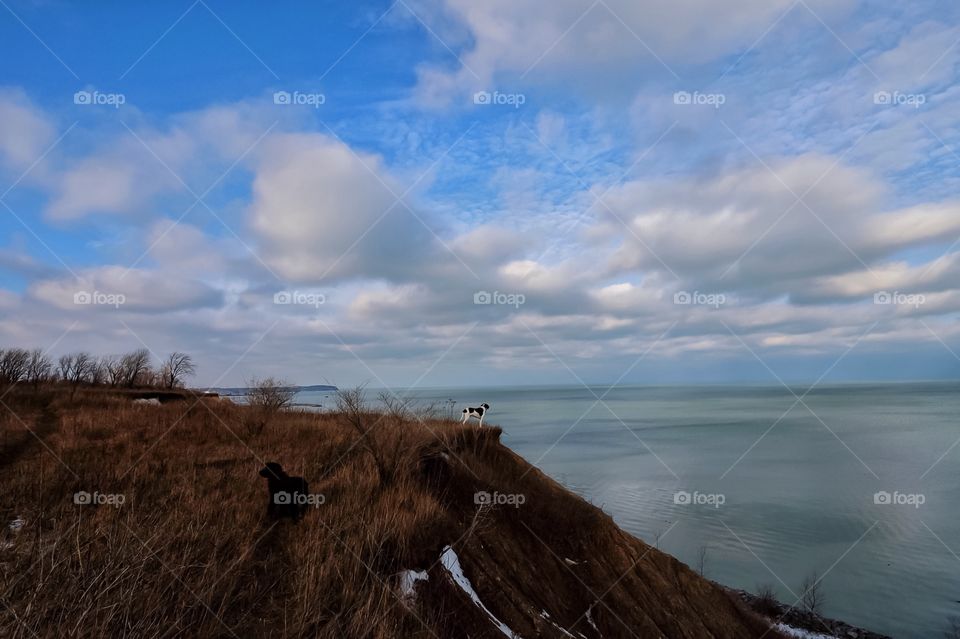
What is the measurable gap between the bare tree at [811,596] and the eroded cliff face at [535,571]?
1196 cm

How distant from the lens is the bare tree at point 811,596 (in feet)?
100.0

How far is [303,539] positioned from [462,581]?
267 cm

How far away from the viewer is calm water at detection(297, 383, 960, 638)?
34.2 metres

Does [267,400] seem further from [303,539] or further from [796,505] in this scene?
[796,505]

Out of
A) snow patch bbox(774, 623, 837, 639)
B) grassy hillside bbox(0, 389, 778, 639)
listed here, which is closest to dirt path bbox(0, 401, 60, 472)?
grassy hillside bbox(0, 389, 778, 639)

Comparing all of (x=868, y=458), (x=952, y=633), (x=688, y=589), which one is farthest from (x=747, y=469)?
(x=688, y=589)

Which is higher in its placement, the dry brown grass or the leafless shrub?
the dry brown grass

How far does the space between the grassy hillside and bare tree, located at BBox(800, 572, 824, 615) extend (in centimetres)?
1657

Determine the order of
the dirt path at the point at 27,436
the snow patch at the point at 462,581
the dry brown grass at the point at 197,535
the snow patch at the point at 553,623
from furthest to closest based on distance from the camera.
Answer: the dirt path at the point at 27,436, the snow patch at the point at 553,623, the snow patch at the point at 462,581, the dry brown grass at the point at 197,535

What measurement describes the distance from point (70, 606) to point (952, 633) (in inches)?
1564

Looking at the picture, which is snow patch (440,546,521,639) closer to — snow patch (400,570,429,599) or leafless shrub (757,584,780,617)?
snow patch (400,570,429,599)

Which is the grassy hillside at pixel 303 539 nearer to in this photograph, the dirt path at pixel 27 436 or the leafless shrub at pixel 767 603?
the dirt path at pixel 27 436

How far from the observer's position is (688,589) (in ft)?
60.5

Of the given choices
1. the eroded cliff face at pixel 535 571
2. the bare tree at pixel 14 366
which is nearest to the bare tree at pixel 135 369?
the bare tree at pixel 14 366
